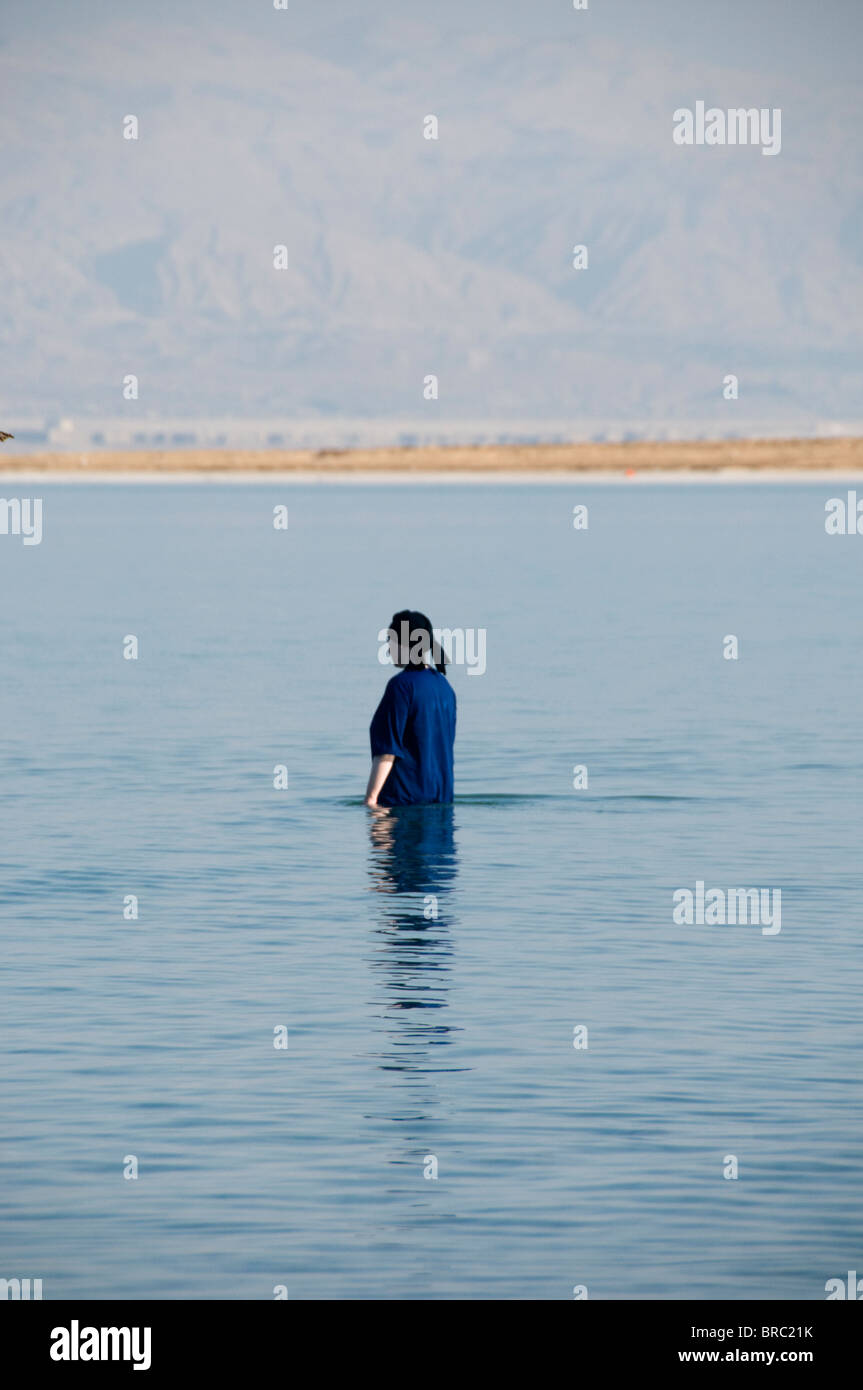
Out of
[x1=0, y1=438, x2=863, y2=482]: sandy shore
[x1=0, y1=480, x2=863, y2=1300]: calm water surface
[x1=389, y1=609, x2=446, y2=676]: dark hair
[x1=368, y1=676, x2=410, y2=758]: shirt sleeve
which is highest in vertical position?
[x1=0, y1=438, x2=863, y2=482]: sandy shore

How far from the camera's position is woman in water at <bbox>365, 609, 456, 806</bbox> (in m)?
19.0

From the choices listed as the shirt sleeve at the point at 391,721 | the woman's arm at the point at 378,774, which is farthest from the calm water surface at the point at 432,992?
the shirt sleeve at the point at 391,721

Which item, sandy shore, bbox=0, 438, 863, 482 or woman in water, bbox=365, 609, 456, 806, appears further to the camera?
sandy shore, bbox=0, 438, 863, 482

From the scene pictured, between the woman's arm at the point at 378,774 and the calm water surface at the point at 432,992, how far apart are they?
0.59 meters

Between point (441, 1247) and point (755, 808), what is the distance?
1368cm

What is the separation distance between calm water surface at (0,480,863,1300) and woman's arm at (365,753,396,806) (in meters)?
0.59

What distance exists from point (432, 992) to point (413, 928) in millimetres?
2183

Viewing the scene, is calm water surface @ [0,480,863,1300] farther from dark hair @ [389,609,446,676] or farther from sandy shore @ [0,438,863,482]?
sandy shore @ [0,438,863,482]

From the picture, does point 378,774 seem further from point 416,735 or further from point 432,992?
point 432,992

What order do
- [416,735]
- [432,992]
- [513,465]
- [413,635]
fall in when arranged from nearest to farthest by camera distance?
[432,992], [413,635], [416,735], [513,465]

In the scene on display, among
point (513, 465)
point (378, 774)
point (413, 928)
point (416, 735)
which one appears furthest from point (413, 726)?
point (513, 465)

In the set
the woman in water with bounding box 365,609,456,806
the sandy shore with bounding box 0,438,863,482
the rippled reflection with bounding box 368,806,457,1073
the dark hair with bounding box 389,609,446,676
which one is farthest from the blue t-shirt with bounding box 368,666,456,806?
the sandy shore with bounding box 0,438,863,482

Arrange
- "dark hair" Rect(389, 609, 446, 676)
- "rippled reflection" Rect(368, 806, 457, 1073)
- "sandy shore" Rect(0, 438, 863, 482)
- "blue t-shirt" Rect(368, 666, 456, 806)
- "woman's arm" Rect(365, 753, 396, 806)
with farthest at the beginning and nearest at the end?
"sandy shore" Rect(0, 438, 863, 482) < "woman's arm" Rect(365, 753, 396, 806) < "blue t-shirt" Rect(368, 666, 456, 806) < "dark hair" Rect(389, 609, 446, 676) < "rippled reflection" Rect(368, 806, 457, 1073)

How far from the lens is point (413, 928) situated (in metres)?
17.3
